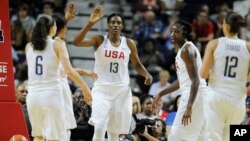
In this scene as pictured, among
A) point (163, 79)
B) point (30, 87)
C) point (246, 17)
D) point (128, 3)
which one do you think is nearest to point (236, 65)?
point (30, 87)

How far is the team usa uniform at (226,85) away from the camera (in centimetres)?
1066

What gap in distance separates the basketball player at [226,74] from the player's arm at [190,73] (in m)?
0.16

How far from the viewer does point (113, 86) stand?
1166 cm

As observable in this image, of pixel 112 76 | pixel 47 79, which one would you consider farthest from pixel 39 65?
pixel 112 76

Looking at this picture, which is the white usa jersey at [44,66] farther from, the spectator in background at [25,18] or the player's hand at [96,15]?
the spectator in background at [25,18]

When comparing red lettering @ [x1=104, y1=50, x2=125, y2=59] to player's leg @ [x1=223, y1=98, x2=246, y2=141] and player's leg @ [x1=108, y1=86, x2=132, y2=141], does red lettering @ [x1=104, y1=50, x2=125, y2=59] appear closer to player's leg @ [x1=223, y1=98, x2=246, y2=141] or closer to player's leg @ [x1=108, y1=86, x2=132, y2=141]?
player's leg @ [x1=108, y1=86, x2=132, y2=141]

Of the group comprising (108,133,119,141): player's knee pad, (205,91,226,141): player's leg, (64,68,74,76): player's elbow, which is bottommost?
(108,133,119,141): player's knee pad

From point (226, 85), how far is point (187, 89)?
0.53m

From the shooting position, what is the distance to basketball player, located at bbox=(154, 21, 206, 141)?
1059 centimetres

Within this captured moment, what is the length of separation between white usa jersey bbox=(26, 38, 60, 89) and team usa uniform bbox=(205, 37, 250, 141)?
211cm

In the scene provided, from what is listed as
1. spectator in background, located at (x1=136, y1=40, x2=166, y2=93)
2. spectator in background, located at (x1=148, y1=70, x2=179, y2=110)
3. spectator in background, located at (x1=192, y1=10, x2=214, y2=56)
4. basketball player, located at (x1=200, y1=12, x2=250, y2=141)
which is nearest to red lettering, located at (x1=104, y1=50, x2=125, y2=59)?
basketball player, located at (x1=200, y1=12, x2=250, y2=141)

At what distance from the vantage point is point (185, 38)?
11.0 m

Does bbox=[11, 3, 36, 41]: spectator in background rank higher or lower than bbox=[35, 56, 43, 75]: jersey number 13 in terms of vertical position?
higher

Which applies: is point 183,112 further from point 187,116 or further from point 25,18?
point 25,18
